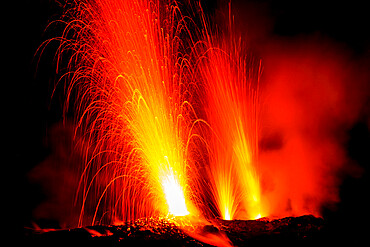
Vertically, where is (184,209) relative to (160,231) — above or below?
above

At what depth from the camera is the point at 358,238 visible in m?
17.6

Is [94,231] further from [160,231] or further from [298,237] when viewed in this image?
[298,237]

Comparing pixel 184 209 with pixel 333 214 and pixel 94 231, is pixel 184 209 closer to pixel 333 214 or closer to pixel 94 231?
pixel 94 231

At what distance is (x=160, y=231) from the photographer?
50.6ft

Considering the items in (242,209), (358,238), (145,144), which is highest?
(145,144)

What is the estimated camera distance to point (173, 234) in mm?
15570

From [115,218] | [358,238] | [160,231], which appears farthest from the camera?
[115,218]

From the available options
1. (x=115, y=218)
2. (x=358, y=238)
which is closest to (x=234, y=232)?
(x=358, y=238)

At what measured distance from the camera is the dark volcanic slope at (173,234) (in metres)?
12.8

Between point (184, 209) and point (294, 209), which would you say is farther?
point (294, 209)

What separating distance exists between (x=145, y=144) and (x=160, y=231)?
591 cm

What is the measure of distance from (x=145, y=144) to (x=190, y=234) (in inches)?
246

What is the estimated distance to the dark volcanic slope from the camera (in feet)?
42.0

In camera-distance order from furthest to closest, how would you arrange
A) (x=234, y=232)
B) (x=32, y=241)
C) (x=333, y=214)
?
(x=333, y=214) < (x=234, y=232) < (x=32, y=241)
